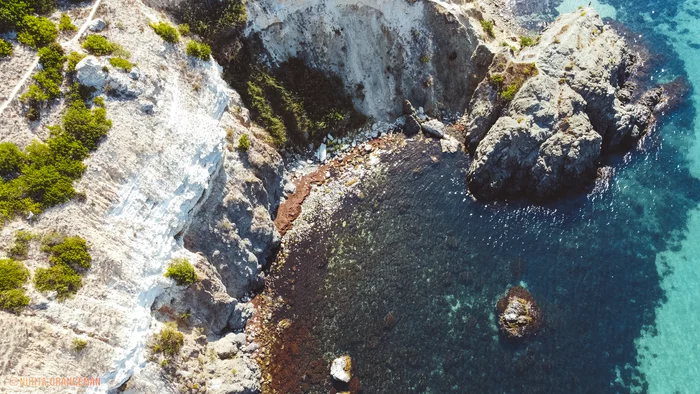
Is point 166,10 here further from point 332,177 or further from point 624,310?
point 624,310

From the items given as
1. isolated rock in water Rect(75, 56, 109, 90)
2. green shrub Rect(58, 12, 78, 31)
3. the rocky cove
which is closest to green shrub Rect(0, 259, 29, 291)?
the rocky cove

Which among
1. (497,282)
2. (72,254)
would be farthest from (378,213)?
(72,254)

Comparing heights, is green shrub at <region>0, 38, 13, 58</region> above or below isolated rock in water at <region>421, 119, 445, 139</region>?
below

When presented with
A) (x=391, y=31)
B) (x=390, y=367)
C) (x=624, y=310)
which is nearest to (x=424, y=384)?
(x=390, y=367)

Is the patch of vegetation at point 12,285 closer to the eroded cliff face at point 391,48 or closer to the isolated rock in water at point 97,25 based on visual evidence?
the isolated rock in water at point 97,25

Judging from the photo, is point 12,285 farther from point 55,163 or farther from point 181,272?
point 181,272

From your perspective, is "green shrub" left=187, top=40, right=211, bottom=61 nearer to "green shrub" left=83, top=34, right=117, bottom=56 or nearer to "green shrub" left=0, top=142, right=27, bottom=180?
"green shrub" left=83, top=34, right=117, bottom=56

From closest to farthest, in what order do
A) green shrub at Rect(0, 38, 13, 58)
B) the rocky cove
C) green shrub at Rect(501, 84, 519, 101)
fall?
the rocky cove
green shrub at Rect(0, 38, 13, 58)
green shrub at Rect(501, 84, 519, 101)
